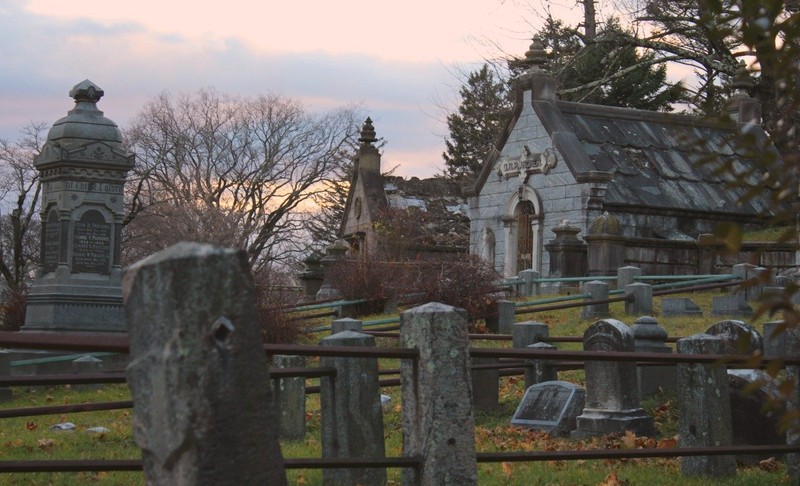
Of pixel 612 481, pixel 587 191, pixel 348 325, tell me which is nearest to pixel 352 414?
pixel 612 481

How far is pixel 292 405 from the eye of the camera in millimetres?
11148

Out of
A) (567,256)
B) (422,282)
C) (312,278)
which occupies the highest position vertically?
(567,256)

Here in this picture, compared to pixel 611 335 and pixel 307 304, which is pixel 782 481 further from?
pixel 307 304

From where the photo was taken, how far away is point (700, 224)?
29.3m

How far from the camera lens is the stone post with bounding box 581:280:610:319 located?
66.6 ft

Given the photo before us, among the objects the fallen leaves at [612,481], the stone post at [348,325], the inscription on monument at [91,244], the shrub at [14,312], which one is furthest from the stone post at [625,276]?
the fallen leaves at [612,481]

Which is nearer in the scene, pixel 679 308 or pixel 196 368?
pixel 196 368

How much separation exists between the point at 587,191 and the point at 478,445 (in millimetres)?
17697

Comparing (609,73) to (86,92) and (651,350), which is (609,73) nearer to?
(86,92)

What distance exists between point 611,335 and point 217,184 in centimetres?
3877

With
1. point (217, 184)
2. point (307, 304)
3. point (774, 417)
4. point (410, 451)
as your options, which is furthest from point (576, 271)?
point (217, 184)

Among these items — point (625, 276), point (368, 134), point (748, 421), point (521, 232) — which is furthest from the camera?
point (368, 134)

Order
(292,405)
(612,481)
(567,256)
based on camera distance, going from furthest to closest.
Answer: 1. (567,256)
2. (292,405)
3. (612,481)

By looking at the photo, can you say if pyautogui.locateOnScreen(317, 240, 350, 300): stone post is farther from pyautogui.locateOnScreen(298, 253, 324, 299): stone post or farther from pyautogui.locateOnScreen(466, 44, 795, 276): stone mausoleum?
pyautogui.locateOnScreen(466, 44, 795, 276): stone mausoleum
